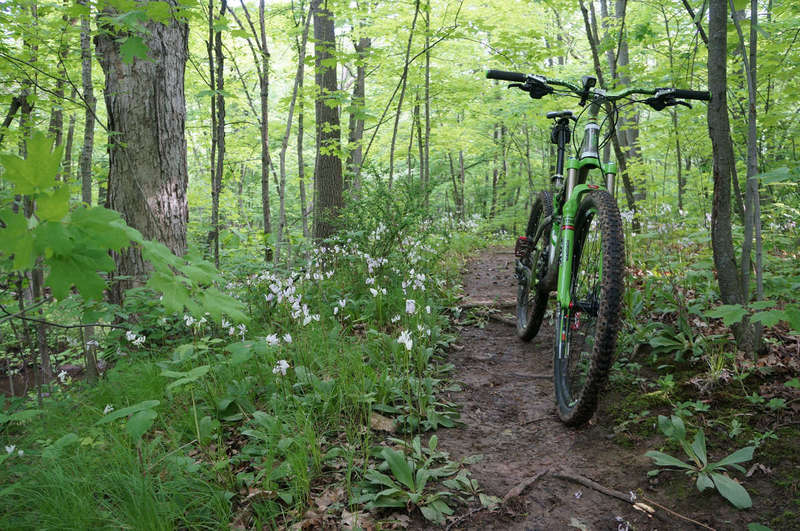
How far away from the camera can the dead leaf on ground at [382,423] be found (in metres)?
2.46

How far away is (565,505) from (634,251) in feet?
13.2

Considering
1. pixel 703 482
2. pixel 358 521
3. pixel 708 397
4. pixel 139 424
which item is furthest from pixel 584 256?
pixel 139 424

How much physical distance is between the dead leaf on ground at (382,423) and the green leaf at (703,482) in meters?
1.47

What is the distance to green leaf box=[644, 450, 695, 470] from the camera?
1.92 meters

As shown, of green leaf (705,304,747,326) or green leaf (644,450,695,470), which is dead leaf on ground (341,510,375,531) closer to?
green leaf (644,450,695,470)

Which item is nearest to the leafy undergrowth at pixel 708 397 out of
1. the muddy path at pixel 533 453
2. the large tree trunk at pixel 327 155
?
the muddy path at pixel 533 453

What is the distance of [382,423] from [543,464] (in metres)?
0.91

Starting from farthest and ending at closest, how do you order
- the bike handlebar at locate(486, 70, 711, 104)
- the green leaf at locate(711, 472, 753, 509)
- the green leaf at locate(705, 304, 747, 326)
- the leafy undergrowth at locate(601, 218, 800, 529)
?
the bike handlebar at locate(486, 70, 711, 104) < the green leaf at locate(705, 304, 747, 326) < the leafy undergrowth at locate(601, 218, 800, 529) < the green leaf at locate(711, 472, 753, 509)

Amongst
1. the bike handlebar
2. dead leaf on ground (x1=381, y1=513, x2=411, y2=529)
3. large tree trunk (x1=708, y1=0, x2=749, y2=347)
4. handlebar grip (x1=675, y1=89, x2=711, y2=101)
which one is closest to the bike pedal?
the bike handlebar

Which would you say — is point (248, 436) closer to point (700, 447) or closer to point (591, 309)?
point (591, 309)

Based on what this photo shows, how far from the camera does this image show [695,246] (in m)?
4.73

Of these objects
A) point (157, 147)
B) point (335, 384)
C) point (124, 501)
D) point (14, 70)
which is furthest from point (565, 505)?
point (14, 70)

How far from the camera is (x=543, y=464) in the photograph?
221 centimetres

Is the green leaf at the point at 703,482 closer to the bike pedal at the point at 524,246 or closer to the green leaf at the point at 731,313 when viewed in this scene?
the green leaf at the point at 731,313
